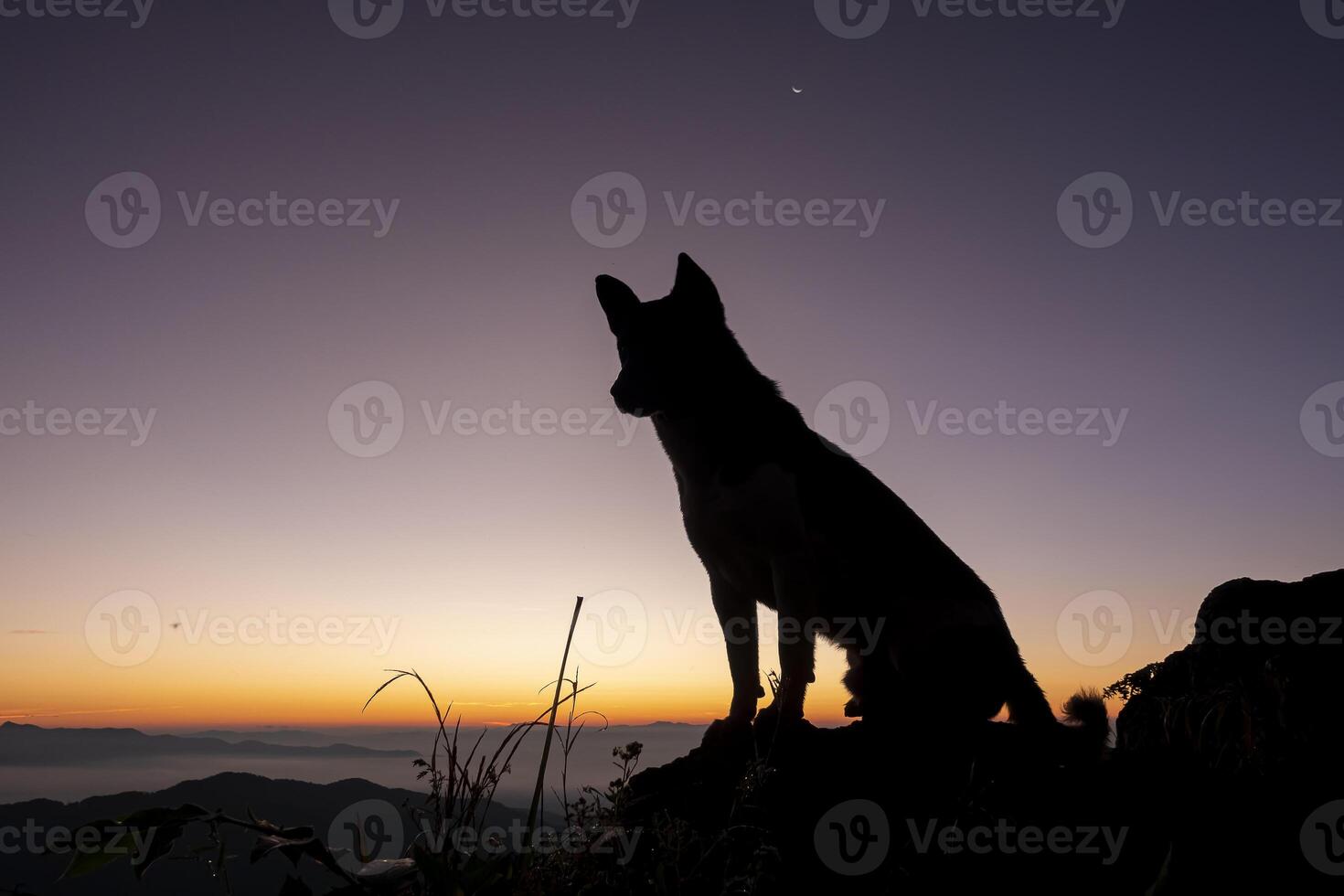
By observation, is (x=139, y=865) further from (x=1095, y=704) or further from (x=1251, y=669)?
(x=1251, y=669)

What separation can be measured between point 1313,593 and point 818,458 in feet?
26.5

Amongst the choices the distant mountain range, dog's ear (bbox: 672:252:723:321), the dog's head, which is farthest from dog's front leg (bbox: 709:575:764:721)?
the distant mountain range

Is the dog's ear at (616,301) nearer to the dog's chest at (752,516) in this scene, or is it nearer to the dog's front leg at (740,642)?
the dog's chest at (752,516)

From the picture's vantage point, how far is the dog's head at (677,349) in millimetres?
5422

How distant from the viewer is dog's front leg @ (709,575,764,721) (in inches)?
199

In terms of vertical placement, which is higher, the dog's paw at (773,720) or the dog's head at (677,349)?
the dog's head at (677,349)

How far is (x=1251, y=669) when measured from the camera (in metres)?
8.98

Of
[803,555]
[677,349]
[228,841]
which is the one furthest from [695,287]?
[228,841]

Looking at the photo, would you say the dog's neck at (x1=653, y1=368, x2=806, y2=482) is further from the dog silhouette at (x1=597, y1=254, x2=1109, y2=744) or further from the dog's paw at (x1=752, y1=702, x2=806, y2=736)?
the dog's paw at (x1=752, y1=702, x2=806, y2=736)

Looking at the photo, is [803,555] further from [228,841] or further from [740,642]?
[228,841]

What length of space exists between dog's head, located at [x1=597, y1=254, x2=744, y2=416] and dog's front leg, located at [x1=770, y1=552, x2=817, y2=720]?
49.7 inches

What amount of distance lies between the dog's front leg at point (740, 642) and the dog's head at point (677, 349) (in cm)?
124

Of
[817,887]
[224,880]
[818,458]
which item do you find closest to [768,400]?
[818,458]

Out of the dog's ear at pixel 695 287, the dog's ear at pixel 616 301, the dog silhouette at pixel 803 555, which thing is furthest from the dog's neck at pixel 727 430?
the dog's ear at pixel 616 301
